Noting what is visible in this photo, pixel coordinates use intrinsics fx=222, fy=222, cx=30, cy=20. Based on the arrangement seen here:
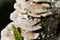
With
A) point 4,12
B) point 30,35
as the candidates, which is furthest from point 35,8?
point 4,12

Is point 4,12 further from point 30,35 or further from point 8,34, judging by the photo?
point 30,35

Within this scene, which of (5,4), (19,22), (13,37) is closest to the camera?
(19,22)

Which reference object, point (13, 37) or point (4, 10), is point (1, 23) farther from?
point (13, 37)

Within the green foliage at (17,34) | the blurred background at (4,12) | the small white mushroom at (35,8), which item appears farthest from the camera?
the blurred background at (4,12)

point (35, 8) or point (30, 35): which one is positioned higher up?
point (35, 8)

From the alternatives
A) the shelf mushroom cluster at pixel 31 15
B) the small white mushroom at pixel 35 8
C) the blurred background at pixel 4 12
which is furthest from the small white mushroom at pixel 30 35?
the blurred background at pixel 4 12

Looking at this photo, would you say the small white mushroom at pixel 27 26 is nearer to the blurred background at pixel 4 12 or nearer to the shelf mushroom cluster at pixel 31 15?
the shelf mushroom cluster at pixel 31 15

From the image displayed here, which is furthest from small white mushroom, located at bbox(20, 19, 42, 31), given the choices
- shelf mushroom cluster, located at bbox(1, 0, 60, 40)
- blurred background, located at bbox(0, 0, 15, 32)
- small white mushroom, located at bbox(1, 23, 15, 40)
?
blurred background, located at bbox(0, 0, 15, 32)

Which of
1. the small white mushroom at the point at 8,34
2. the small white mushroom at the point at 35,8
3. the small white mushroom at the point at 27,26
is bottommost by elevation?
the small white mushroom at the point at 8,34

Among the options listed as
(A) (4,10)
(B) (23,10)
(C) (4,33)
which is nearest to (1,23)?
(A) (4,10)

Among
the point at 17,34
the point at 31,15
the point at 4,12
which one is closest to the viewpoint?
the point at 31,15

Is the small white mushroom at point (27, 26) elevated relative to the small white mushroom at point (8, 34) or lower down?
elevated
